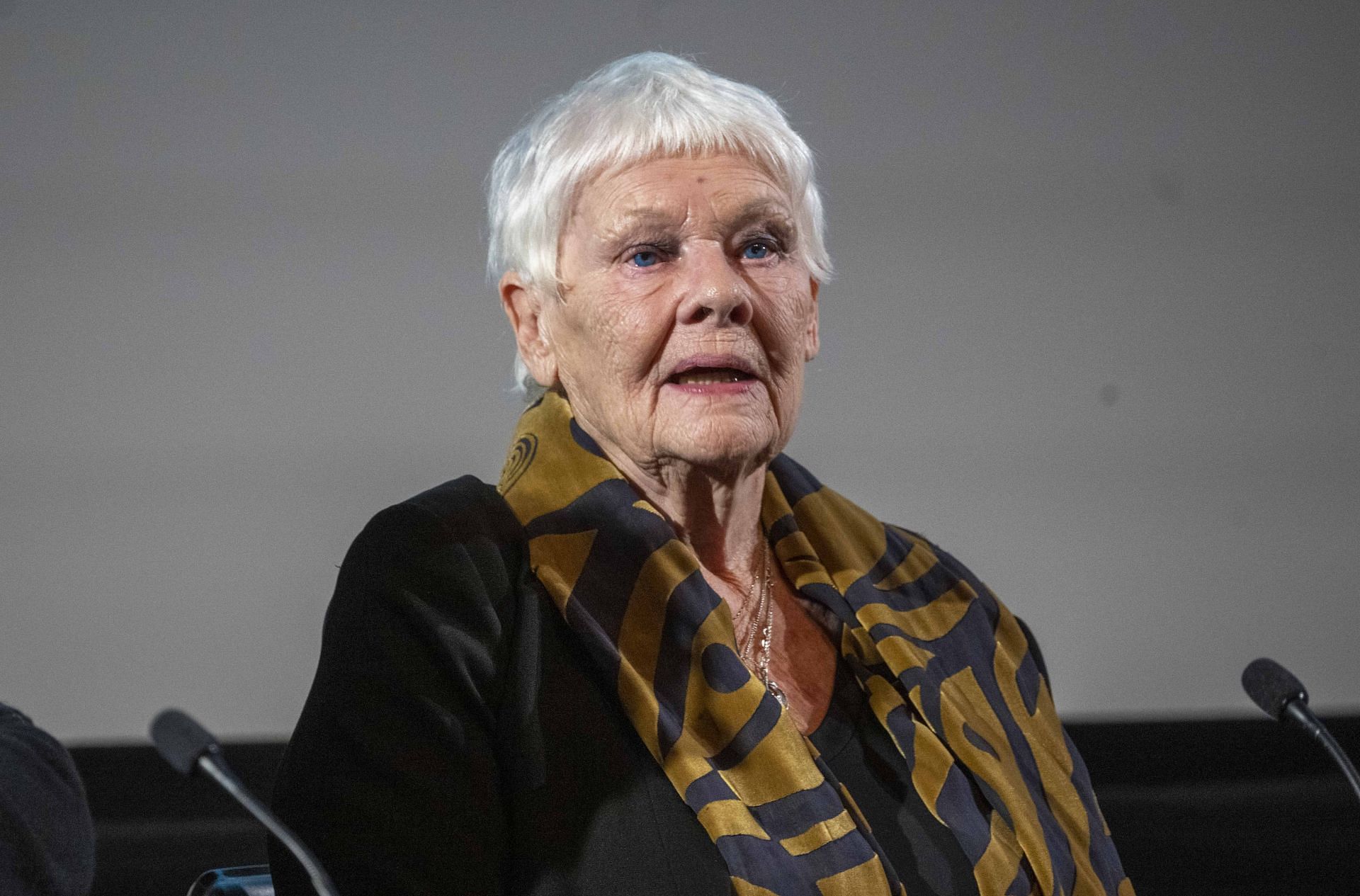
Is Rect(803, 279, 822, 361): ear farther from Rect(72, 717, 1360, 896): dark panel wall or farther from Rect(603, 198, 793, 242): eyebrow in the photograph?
Rect(72, 717, 1360, 896): dark panel wall

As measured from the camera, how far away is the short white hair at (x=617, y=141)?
144 cm

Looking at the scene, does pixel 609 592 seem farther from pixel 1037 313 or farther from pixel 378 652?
pixel 1037 313

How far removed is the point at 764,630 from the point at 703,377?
30 cm

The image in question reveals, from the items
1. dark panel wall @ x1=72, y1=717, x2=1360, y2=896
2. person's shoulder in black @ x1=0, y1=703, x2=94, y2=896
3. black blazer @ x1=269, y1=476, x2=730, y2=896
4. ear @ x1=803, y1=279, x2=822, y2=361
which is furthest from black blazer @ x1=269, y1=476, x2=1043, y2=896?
dark panel wall @ x1=72, y1=717, x2=1360, y2=896

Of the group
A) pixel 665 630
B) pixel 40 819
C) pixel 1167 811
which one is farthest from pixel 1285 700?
pixel 1167 811

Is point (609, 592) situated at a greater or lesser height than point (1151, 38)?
lesser

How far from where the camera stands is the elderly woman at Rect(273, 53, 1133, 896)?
118 cm

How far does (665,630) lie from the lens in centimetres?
134

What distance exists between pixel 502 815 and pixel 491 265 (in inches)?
27.2

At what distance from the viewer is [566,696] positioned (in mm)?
1264

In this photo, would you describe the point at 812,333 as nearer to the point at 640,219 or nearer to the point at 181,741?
the point at 640,219

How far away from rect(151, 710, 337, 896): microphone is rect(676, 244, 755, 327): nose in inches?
27.6

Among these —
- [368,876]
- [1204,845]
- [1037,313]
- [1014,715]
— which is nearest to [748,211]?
[1014,715]

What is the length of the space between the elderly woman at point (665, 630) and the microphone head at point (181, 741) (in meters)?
0.23
